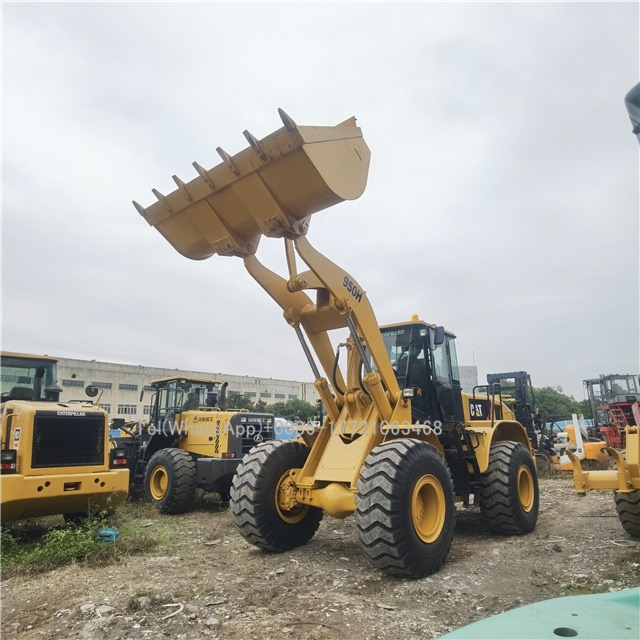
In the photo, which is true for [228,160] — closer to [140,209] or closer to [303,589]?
[140,209]

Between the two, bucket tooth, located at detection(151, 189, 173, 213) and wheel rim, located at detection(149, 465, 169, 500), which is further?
wheel rim, located at detection(149, 465, 169, 500)

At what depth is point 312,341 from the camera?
20.5 ft

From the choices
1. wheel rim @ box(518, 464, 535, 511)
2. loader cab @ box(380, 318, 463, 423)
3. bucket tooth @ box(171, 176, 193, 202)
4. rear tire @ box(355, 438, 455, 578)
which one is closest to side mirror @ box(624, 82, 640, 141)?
rear tire @ box(355, 438, 455, 578)

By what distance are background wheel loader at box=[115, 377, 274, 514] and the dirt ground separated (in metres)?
2.44

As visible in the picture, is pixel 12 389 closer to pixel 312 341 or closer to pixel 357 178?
pixel 312 341

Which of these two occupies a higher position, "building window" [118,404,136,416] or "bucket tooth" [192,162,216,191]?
"bucket tooth" [192,162,216,191]

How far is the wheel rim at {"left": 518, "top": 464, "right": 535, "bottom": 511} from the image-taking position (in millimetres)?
7105

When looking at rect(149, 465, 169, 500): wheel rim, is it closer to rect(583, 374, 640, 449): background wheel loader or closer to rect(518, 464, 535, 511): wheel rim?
rect(518, 464, 535, 511): wheel rim

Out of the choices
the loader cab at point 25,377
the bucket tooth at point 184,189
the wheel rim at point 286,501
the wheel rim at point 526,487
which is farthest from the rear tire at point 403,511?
the loader cab at point 25,377

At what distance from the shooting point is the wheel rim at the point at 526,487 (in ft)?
23.3

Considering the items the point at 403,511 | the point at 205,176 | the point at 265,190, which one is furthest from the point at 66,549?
the point at 265,190

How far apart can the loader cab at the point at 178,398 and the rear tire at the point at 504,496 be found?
643 centimetres

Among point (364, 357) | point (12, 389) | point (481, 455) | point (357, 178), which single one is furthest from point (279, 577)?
point (12, 389)

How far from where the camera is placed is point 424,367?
6.90 m
